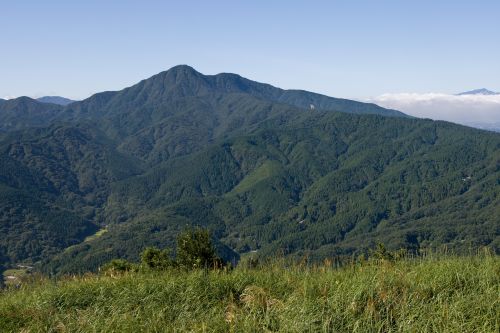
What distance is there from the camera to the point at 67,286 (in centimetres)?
1111

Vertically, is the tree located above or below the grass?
below

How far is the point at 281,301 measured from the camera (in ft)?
29.3

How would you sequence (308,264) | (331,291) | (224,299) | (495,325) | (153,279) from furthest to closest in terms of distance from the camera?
1. (308,264)
2. (153,279)
3. (224,299)
4. (331,291)
5. (495,325)

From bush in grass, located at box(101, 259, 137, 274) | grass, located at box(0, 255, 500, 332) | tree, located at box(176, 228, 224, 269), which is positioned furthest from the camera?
tree, located at box(176, 228, 224, 269)

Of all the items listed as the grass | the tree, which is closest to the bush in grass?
the grass

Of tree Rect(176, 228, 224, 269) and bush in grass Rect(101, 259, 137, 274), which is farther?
tree Rect(176, 228, 224, 269)

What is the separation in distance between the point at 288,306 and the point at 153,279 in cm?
403

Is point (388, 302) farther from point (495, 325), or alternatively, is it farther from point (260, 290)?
point (260, 290)

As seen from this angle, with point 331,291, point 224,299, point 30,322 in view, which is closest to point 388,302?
point 331,291

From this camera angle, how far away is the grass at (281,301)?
7914 millimetres

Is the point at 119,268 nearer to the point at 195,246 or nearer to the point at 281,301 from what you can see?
the point at 195,246

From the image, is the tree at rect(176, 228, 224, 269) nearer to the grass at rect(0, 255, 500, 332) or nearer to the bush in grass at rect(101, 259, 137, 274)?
the bush in grass at rect(101, 259, 137, 274)

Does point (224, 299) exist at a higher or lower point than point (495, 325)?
lower

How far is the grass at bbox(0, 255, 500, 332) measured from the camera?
791 cm
